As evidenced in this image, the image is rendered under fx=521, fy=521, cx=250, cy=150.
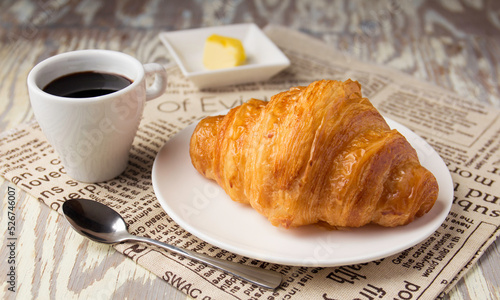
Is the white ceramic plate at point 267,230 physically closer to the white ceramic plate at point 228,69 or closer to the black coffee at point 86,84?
the black coffee at point 86,84

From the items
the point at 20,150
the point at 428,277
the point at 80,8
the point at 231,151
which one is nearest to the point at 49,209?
the point at 20,150

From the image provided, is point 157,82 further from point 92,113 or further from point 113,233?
point 113,233

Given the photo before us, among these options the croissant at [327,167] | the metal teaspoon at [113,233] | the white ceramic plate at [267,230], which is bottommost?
the metal teaspoon at [113,233]

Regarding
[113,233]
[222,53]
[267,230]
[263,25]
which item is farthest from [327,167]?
[263,25]

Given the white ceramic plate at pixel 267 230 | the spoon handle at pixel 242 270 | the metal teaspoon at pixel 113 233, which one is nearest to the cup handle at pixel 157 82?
the white ceramic plate at pixel 267 230

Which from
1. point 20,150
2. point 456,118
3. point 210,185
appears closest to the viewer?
point 210,185

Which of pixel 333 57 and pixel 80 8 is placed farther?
pixel 80 8

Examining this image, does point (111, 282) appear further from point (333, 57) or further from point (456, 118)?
point (333, 57)
